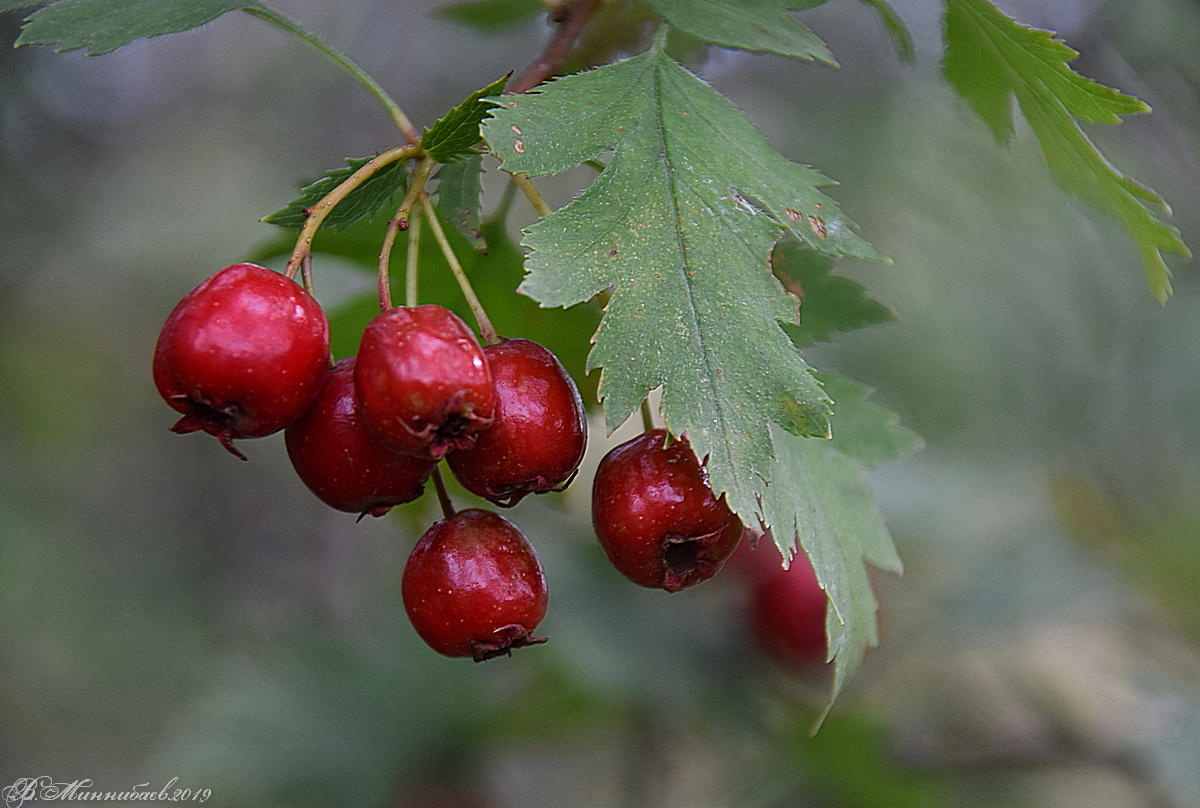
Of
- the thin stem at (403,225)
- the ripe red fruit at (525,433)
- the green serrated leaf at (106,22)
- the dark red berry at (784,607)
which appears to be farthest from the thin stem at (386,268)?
the dark red berry at (784,607)

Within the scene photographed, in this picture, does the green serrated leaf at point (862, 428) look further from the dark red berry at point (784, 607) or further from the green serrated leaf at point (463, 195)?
the dark red berry at point (784, 607)

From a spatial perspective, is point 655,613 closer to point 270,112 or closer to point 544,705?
point 544,705

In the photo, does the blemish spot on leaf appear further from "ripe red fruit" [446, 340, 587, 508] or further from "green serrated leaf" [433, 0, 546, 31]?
"green serrated leaf" [433, 0, 546, 31]

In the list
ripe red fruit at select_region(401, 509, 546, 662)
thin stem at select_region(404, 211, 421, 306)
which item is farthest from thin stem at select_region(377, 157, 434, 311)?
ripe red fruit at select_region(401, 509, 546, 662)

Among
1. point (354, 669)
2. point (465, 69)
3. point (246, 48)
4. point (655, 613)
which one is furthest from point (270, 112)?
point (655, 613)

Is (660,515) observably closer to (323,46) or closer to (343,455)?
(343,455)

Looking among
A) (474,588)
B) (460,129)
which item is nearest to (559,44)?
(460,129)
